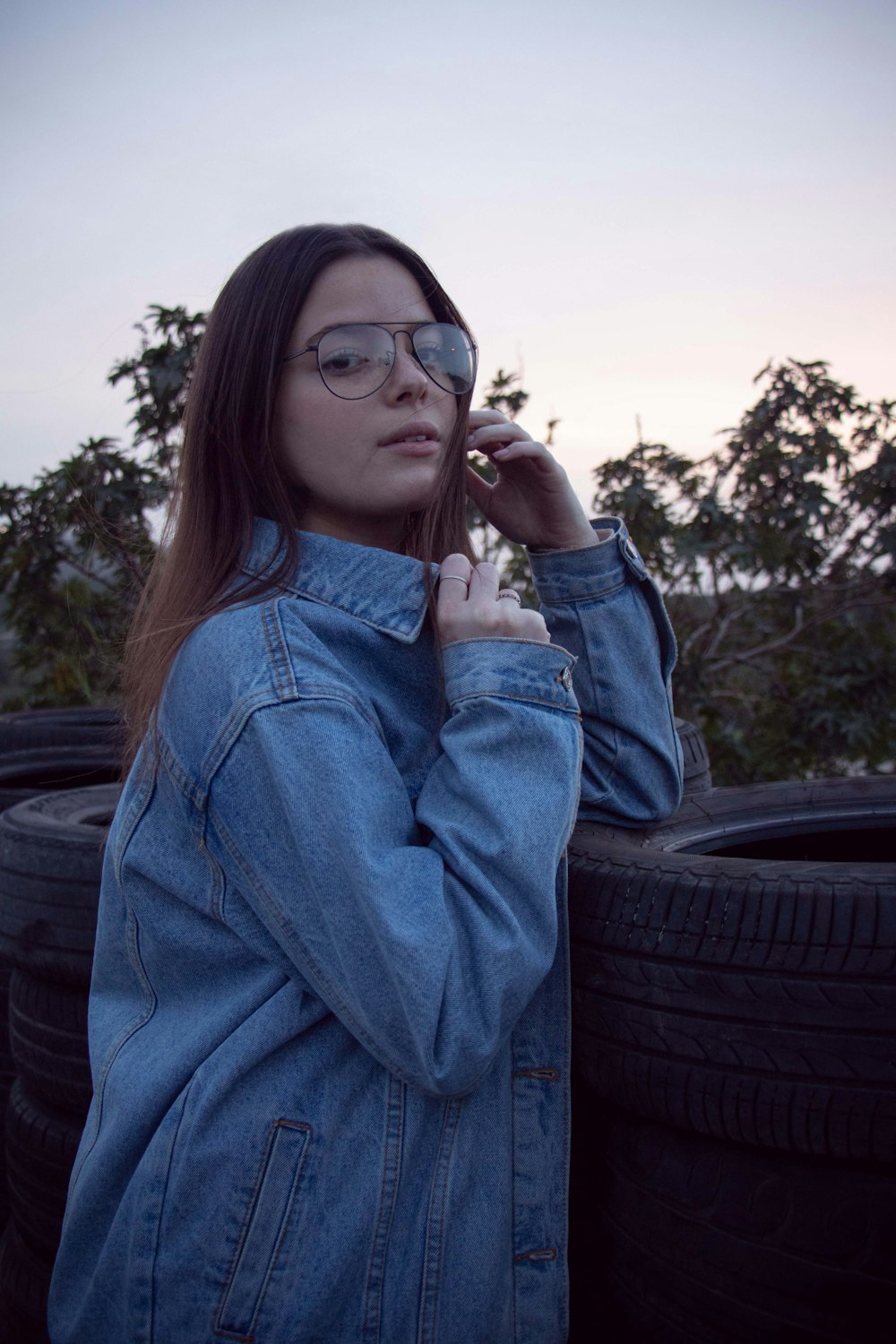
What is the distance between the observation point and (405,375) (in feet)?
4.67

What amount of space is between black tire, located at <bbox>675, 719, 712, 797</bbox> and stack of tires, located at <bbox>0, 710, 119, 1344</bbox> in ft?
3.92

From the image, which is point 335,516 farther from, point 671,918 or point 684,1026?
point 684,1026

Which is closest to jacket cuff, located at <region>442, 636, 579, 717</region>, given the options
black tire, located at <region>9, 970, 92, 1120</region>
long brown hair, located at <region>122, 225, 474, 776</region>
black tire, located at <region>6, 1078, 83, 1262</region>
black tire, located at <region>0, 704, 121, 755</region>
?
long brown hair, located at <region>122, 225, 474, 776</region>

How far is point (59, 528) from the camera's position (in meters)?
4.14

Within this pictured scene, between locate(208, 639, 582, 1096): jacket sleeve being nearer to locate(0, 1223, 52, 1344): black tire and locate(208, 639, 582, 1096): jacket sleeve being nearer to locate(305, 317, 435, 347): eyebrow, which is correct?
locate(305, 317, 435, 347): eyebrow

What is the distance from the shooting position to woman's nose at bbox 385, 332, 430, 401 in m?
1.42

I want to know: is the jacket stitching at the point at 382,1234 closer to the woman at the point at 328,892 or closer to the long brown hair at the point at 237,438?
the woman at the point at 328,892

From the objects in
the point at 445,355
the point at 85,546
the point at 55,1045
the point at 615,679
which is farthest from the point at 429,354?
the point at 85,546

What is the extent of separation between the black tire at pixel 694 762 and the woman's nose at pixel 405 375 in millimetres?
1018

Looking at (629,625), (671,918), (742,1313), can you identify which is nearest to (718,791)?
(629,625)

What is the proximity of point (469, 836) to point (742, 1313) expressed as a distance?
73 centimetres

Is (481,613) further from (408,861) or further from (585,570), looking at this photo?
(585,570)

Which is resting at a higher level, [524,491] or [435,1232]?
[524,491]

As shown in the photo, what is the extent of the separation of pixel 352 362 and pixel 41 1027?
1.41 meters
